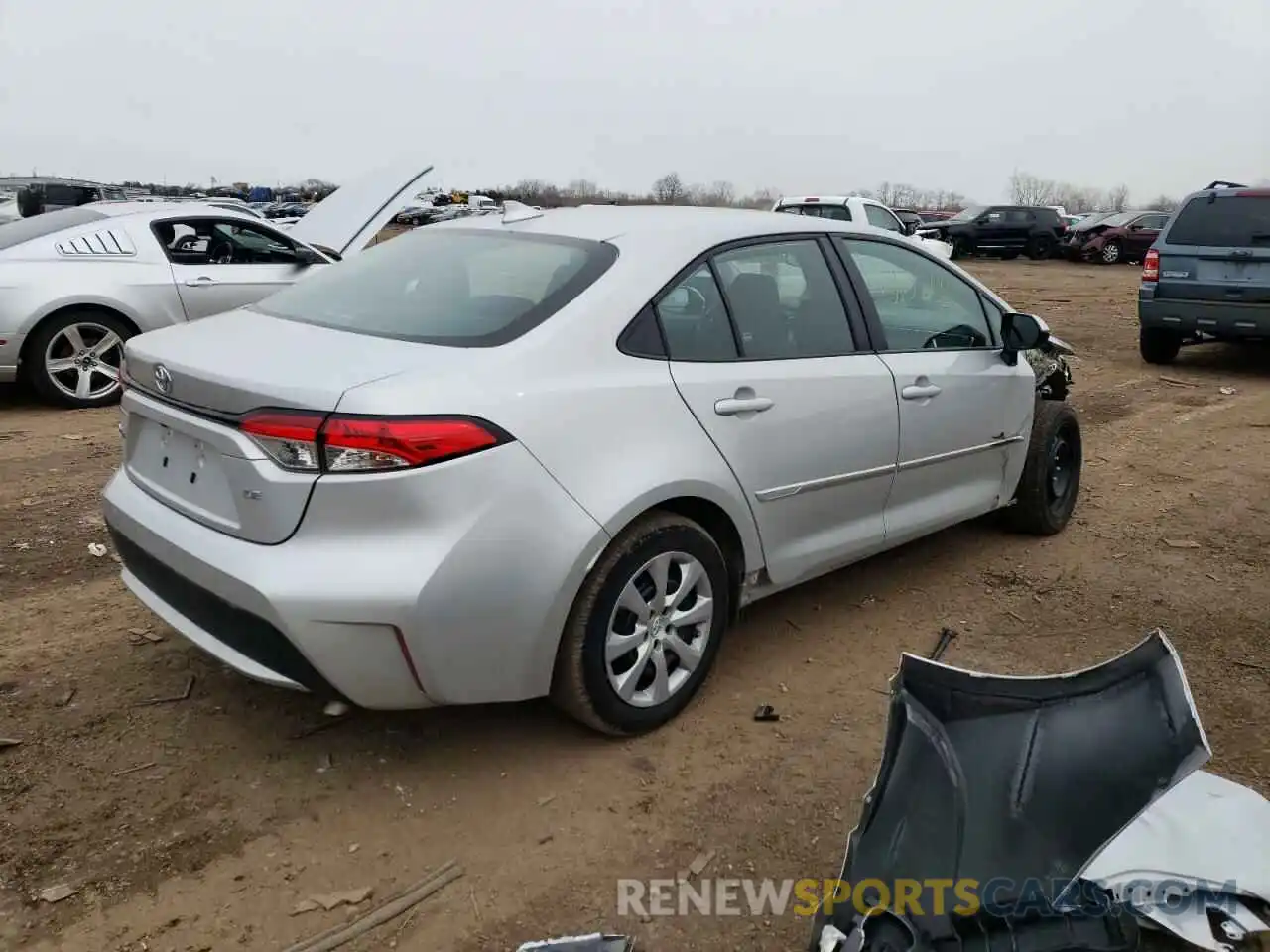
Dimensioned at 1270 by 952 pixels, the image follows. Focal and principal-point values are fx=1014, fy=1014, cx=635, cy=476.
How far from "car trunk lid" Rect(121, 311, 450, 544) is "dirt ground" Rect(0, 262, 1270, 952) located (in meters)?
0.79

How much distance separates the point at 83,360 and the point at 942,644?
635 cm

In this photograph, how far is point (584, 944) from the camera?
7.41 feet

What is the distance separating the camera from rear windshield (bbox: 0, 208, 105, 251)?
732cm

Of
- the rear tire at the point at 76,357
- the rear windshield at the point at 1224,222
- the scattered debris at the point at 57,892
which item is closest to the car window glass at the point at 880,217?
the rear windshield at the point at 1224,222

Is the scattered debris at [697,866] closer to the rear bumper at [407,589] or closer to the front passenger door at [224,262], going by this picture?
the rear bumper at [407,589]

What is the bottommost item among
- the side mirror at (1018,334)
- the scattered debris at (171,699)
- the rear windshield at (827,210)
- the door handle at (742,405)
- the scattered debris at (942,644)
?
the scattered debris at (942,644)

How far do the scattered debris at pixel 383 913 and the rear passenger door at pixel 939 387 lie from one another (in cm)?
209

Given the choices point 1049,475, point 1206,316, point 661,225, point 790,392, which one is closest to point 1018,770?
point 790,392

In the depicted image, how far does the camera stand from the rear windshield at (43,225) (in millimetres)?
7324

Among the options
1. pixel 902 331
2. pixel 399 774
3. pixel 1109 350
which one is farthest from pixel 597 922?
pixel 1109 350

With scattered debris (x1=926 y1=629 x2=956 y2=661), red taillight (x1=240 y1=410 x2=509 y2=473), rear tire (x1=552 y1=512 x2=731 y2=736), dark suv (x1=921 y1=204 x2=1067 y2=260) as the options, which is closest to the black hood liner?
rear tire (x1=552 y1=512 x2=731 y2=736)

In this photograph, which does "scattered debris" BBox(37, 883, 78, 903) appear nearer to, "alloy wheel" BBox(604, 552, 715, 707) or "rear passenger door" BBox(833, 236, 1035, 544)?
"alloy wheel" BBox(604, 552, 715, 707)

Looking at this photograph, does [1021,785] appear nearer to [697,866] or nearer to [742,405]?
[697,866]

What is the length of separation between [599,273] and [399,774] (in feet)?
5.18
